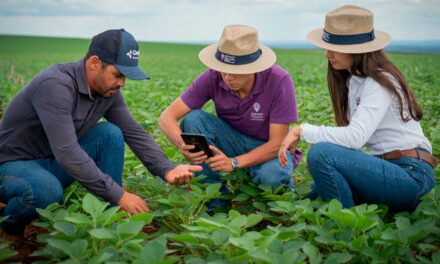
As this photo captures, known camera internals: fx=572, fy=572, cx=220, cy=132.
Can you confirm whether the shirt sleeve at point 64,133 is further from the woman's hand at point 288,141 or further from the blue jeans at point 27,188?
the woman's hand at point 288,141

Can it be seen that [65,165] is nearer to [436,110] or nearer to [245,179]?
[245,179]

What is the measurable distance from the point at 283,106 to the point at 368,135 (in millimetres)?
589

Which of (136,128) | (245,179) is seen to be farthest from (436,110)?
(136,128)

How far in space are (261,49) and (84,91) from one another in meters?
1.01

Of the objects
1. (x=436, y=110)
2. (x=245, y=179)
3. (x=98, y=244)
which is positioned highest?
(x=98, y=244)

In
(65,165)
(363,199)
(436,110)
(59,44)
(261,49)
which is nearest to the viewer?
(65,165)

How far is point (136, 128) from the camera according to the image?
319cm

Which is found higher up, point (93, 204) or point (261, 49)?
point (261, 49)

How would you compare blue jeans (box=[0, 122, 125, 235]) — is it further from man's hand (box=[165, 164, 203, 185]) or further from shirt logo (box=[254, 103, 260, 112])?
shirt logo (box=[254, 103, 260, 112])

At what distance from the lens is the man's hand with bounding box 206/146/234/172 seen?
3113 mm

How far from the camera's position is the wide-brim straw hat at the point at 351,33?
283 centimetres

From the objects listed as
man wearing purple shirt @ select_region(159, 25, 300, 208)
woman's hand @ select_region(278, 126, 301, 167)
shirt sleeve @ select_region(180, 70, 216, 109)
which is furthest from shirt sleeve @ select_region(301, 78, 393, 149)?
shirt sleeve @ select_region(180, 70, 216, 109)

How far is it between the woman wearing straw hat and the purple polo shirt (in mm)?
306

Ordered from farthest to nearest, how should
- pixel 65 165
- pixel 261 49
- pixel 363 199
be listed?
pixel 261 49 → pixel 363 199 → pixel 65 165
